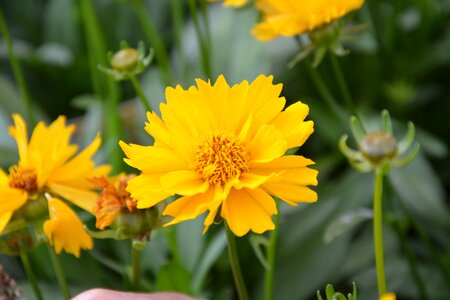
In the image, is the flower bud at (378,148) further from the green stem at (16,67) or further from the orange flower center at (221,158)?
the green stem at (16,67)

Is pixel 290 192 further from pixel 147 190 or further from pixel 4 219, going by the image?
pixel 4 219

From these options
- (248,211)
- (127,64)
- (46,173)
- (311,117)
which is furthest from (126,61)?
(311,117)

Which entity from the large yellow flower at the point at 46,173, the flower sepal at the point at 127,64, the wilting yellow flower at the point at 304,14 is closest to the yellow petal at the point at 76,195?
the large yellow flower at the point at 46,173

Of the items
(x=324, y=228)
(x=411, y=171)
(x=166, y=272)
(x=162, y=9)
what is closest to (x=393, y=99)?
A: (x=411, y=171)

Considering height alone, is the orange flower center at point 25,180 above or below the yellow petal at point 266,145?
below

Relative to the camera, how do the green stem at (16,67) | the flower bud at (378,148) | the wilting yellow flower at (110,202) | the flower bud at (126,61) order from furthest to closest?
the green stem at (16,67) → the flower bud at (126,61) → the wilting yellow flower at (110,202) → the flower bud at (378,148)

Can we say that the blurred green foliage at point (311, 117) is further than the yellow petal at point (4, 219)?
Yes
